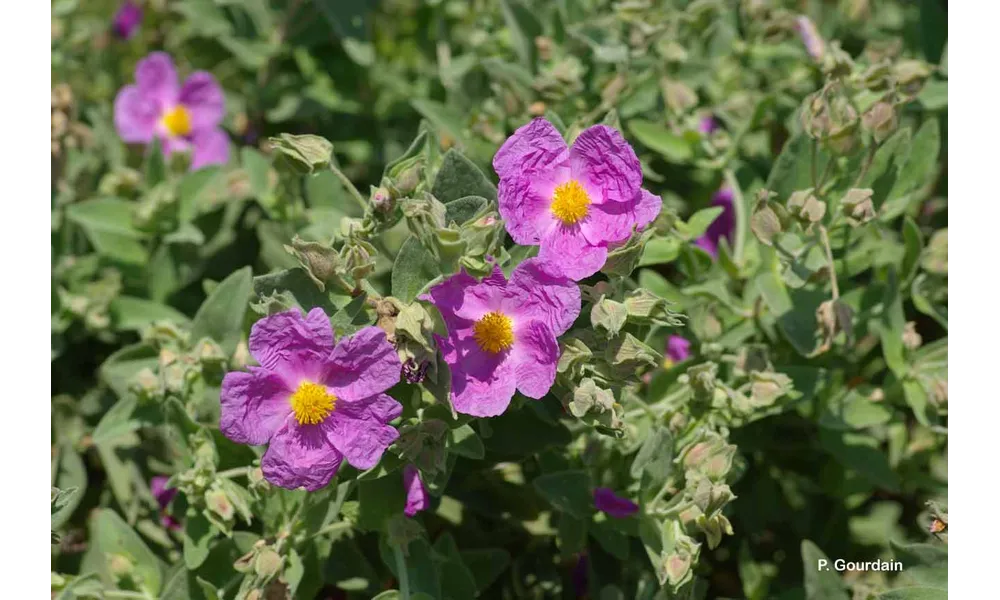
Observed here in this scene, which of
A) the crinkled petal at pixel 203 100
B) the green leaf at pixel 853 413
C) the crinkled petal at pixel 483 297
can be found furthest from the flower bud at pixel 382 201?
the crinkled petal at pixel 203 100

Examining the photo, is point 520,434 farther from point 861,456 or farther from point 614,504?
point 861,456

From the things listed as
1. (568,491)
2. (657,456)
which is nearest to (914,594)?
(657,456)

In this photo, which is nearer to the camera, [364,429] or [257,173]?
[364,429]

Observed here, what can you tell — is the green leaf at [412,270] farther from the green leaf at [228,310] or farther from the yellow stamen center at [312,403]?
the green leaf at [228,310]

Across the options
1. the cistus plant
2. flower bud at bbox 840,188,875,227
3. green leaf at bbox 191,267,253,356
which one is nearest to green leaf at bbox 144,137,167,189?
the cistus plant

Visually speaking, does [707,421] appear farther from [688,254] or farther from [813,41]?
[813,41]

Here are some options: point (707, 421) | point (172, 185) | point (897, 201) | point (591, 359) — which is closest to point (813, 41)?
point (897, 201)
